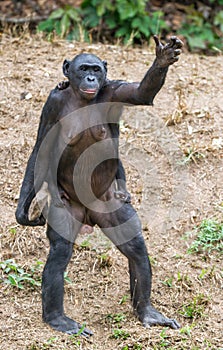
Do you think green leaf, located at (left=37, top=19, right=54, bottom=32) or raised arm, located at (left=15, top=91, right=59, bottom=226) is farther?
green leaf, located at (left=37, top=19, right=54, bottom=32)

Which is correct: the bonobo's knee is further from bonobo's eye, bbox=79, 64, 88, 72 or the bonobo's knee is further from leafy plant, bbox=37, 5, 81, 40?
leafy plant, bbox=37, 5, 81, 40

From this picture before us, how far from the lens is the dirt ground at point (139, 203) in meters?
5.29

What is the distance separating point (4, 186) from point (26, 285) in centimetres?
125

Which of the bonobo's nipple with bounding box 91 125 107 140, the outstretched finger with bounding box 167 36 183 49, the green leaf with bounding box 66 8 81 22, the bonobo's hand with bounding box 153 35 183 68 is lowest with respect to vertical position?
the bonobo's nipple with bounding box 91 125 107 140

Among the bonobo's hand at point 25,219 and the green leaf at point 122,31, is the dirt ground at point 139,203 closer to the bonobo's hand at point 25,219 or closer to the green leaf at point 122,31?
the bonobo's hand at point 25,219

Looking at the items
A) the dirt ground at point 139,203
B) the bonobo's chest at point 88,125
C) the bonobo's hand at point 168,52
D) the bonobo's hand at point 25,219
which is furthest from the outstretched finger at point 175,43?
the dirt ground at point 139,203

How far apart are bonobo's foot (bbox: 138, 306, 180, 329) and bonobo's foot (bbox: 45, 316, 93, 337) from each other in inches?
14.6

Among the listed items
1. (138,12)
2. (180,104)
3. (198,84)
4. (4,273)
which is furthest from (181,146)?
(138,12)

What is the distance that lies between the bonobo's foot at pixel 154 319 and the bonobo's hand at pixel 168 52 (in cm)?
171

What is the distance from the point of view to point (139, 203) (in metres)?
6.77

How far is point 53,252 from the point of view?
16.9 feet

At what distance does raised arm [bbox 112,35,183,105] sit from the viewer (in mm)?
4484

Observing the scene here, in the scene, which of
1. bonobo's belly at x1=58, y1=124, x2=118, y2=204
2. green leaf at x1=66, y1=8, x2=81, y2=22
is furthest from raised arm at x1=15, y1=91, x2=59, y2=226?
green leaf at x1=66, y1=8, x2=81, y2=22

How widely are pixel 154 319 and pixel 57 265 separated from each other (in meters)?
0.74
